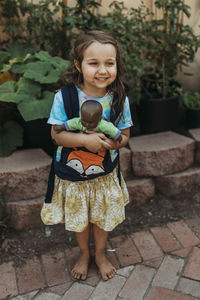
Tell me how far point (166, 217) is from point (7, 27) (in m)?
2.12

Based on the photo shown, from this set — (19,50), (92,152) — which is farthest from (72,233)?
(19,50)

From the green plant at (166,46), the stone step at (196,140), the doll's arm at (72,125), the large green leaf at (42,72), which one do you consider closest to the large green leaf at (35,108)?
the large green leaf at (42,72)

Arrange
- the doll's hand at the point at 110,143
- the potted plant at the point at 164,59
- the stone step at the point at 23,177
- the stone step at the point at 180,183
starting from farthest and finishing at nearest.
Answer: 1. the potted plant at the point at 164,59
2. the stone step at the point at 180,183
3. the stone step at the point at 23,177
4. the doll's hand at the point at 110,143

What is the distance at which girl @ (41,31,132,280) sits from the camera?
4.98ft

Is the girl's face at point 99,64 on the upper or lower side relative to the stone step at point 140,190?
upper

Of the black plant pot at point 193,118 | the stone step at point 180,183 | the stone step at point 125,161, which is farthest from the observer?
the black plant pot at point 193,118

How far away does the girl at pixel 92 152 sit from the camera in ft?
4.98

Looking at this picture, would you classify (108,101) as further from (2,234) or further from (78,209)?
(2,234)

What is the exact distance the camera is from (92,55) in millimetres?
1490

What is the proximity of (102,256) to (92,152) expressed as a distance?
0.83 m

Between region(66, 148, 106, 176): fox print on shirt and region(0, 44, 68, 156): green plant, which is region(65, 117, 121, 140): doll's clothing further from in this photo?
region(0, 44, 68, 156): green plant

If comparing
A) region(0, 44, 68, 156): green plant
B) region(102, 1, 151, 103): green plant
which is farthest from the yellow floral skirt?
region(102, 1, 151, 103): green plant

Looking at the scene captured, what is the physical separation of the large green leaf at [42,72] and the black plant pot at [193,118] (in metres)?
1.47

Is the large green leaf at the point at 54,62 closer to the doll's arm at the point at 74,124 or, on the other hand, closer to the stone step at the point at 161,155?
the stone step at the point at 161,155
